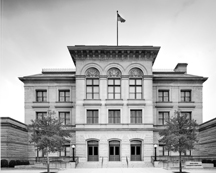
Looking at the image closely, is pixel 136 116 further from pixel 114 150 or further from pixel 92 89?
pixel 92 89

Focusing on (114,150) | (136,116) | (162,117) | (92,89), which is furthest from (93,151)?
(162,117)

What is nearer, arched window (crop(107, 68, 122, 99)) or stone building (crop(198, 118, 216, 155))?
stone building (crop(198, 118, 216, 155))

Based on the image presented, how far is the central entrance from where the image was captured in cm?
3875

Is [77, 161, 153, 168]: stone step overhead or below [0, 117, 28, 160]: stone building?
below

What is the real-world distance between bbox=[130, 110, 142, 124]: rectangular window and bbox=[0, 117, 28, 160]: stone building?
596 inches

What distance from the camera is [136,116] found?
130 feet

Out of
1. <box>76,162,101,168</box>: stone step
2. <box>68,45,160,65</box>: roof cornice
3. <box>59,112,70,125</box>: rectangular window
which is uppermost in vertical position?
<box>68,45,160,65</box>: roof cornice

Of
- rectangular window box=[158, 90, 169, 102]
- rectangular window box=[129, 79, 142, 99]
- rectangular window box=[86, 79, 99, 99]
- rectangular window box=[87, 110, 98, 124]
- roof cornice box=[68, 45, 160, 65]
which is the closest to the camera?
roof cornice box=[68, 45, 160, 65]

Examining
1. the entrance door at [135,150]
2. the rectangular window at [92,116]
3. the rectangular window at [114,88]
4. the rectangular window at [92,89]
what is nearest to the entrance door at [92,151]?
the rectangular window at [92,116]

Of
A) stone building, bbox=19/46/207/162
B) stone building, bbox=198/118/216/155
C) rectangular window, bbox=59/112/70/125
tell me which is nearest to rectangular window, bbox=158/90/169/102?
stone building, bbox=19/46/207/162

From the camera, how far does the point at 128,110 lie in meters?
39.3

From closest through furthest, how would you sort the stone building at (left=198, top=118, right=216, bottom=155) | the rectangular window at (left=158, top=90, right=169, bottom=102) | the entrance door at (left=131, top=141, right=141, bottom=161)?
the stone building at (left=198, top=118, right=216, bottom=155) < the entrance door at (left=131, top=141, right=141, bottom=161) < the rectangular window at (left=158, top=90, right=169, bottom=102)

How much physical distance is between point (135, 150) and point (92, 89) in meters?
10.5

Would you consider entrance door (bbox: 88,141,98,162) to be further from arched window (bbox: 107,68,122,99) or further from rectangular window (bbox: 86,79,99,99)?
arched window (bbox: 107,68,122,99)
